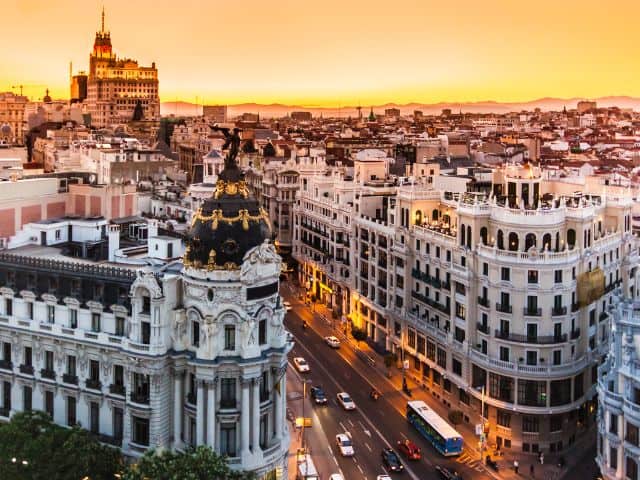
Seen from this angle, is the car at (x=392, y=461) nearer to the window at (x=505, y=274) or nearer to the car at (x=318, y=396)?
the car at (x=318, y=396)

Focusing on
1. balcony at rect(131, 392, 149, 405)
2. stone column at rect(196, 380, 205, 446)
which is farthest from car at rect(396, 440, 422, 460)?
balcony at rect(131, 392, 149, 405)

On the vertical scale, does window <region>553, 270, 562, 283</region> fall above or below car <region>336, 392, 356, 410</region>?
above

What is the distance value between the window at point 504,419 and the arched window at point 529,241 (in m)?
17.9

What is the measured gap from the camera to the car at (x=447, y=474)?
82250mm

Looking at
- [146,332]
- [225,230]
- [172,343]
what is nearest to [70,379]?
[146,332]

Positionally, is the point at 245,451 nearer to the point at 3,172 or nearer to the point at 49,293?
the point at 49,293

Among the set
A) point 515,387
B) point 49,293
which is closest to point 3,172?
point 49,293

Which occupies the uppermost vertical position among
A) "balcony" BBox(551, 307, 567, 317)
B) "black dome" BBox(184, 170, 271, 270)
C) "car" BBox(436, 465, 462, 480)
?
"black dome" BBox(184, 170, 271, 270)

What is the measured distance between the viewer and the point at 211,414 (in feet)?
226

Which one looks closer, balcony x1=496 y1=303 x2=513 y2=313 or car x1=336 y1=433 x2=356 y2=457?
car x1=336 y1=433 x2=356 y2=457

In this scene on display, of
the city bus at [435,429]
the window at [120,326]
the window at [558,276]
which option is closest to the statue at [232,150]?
the window at [120,326]

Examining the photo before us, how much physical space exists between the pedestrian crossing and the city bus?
0.69 m

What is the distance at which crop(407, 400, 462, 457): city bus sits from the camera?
8862 cm

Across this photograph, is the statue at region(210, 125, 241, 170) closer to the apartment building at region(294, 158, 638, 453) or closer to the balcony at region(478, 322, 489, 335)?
the apartment building at region(294, 158, 638, 453)
